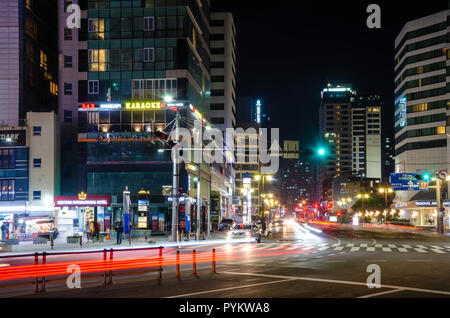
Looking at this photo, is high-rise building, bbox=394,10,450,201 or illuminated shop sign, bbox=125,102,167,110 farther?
high-rise building, bbox=394,10,450,201

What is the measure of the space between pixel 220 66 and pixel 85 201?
74.1 meters

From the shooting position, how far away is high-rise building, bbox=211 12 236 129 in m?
121

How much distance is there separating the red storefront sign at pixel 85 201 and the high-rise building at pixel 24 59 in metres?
18.6

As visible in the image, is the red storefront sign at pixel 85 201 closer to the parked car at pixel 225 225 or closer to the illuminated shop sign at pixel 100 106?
the illuminated shop sign at pixel 100 106

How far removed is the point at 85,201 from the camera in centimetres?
5350

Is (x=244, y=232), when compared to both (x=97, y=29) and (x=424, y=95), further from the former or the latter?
(x=424, y=95)

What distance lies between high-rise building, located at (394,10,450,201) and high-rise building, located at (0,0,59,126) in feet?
255

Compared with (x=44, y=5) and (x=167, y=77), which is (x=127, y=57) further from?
(x=44, y=5)

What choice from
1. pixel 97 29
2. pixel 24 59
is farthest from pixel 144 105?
pixel 24 59

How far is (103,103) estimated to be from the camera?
6266 centimetres

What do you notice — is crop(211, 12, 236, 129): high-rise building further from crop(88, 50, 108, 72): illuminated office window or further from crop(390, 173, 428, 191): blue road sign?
crop(390, 173, 428, 191): blue road sign

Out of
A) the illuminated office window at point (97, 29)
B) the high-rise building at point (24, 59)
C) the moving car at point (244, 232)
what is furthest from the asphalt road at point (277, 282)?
the high-rise building at point (24, 59)

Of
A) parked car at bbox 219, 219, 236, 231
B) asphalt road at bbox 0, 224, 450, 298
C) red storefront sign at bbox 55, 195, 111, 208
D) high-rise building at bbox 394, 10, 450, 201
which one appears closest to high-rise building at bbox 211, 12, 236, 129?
high-rise building at bbox 394, 10, 450, 201
